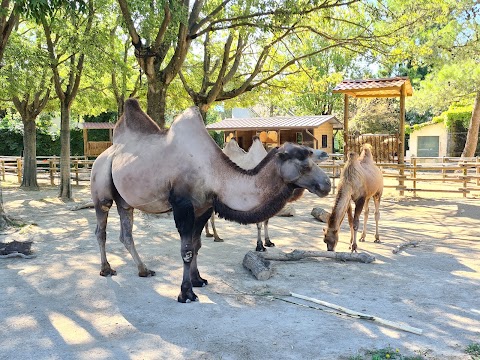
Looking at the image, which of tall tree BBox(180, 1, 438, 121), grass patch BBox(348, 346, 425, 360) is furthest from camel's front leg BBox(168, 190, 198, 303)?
tall tree BBox(180, 1, 438, 121)

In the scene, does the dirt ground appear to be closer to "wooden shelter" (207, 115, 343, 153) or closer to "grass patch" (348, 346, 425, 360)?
"grass patch" (348, 346, 425, 360)

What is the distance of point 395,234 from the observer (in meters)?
8.60

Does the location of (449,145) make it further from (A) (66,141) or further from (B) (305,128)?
(A) (66,141)

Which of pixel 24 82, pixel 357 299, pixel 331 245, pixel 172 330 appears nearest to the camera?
pixel 172 330

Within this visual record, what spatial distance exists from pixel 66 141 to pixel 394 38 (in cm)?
1047

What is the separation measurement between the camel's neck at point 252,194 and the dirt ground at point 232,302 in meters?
0.97

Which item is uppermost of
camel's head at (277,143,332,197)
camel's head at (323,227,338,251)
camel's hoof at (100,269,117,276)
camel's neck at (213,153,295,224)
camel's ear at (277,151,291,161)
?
camel's ear at (277,151,291,161)

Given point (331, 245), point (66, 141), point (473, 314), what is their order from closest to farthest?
point (473, 314) → point (331, 245) → point (66, 141)

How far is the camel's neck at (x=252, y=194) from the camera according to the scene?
4.37 meters

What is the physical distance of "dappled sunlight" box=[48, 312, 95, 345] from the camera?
12.5ft

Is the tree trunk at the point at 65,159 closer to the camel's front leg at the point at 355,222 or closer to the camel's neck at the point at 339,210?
the camel's front leg at the point at 355,222

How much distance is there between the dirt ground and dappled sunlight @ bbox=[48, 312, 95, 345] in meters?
0.01

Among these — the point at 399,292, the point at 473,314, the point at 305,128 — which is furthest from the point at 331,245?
the point at 305,128

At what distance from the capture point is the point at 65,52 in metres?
13.6
